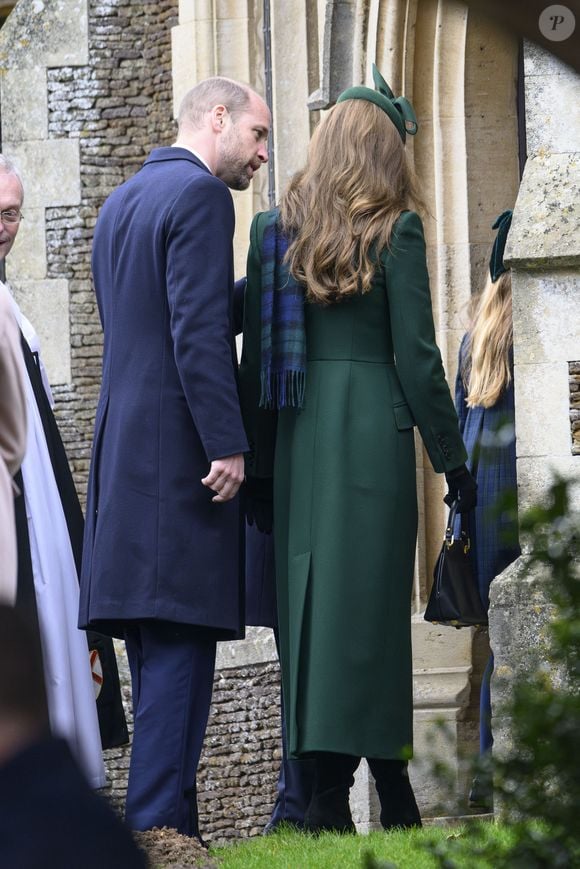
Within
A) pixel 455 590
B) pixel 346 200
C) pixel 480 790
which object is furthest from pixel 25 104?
pixel 480 790

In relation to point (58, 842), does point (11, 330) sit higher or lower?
higher

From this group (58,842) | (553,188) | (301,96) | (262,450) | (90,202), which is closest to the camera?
(58,842)

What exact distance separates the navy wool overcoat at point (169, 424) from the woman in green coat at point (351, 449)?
199mm

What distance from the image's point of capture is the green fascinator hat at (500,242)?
5996mm

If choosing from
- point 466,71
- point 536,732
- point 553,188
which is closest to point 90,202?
point 466,71

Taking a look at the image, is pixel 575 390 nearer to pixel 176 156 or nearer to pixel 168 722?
pixel 176 156

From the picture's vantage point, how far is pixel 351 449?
4969 mm

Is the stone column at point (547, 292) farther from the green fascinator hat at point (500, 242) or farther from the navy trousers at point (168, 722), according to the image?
the navy trousers at point (168, 722)

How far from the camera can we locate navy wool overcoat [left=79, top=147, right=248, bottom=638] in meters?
4.73

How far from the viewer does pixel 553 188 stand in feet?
18.2

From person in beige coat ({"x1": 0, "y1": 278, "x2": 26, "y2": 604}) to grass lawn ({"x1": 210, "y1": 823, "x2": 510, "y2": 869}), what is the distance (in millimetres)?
935

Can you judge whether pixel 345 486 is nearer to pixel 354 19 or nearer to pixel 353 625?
pixel 353 625

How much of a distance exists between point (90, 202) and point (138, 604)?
12438mm

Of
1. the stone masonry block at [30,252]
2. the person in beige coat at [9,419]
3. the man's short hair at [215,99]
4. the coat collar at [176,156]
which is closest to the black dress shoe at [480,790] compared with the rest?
the person in beige coat at [9,419]
